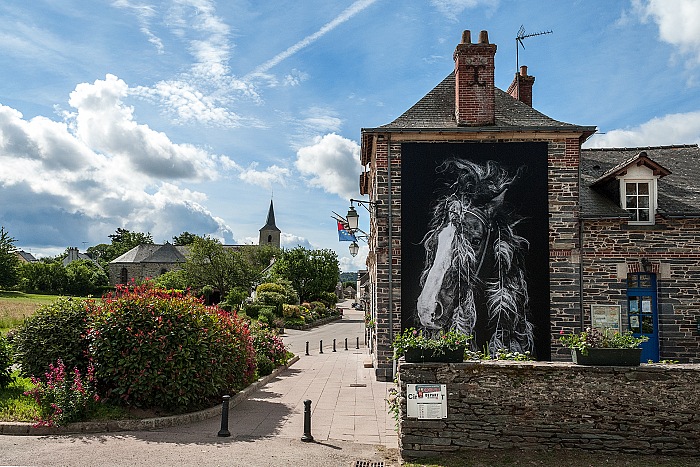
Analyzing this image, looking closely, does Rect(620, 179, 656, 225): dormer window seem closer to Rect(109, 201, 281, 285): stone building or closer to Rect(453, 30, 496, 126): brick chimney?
Rect(453, 30, 496, 126): brick chimney

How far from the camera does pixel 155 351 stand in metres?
9.98

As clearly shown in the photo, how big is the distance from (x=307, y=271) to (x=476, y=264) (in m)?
37.0

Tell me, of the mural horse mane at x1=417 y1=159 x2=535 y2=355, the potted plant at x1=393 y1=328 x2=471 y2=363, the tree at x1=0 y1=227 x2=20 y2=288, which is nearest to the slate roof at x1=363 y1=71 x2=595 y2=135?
the mural horse mane at x1=417 y1=159 x2=535 y2=355

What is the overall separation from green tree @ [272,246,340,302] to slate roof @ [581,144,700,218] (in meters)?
35.1

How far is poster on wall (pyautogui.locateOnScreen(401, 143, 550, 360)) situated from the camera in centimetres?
1463

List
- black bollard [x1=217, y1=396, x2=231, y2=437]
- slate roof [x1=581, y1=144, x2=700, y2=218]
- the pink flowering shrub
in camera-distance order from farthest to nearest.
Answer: slate roof [x1=581, y1=144, x2=700, y2=218] < the pink flowering shrub < black bollard [x1=217, y1=396, x2=231, y2=437]

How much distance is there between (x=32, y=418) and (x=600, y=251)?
43.2ft

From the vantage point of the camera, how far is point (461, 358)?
26.8 feet

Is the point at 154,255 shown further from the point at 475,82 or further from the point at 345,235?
the point at 475,82

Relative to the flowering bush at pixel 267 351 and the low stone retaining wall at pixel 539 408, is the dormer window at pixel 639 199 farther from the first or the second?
the flowering bush at pixel 267 351

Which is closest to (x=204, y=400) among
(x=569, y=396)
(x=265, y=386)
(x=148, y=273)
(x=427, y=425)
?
(x=265, y=386)

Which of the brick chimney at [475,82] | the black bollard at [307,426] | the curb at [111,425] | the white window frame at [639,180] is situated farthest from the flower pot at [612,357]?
the brick chimney at [475,82]

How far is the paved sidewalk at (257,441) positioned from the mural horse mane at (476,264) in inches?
117

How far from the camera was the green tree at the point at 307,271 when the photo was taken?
2002 inches
